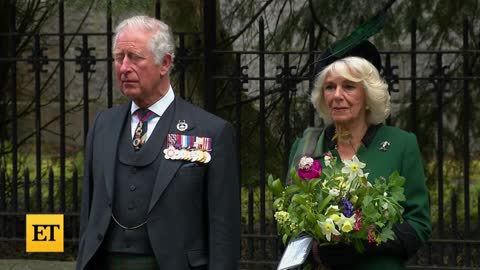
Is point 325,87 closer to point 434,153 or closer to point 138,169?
point 138,169

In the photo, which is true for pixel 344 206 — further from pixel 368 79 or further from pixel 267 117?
pixel 267 117

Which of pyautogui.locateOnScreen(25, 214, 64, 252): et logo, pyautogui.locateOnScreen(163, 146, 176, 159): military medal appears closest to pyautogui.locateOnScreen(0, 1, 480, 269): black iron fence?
pyautogui.locateOnScreen(25, 214, 64, 252): et logo

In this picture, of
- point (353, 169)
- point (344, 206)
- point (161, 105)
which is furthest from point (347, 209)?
point (161, 105)

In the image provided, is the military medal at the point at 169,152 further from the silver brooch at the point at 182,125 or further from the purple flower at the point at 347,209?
the purple flower at the point at 347,209

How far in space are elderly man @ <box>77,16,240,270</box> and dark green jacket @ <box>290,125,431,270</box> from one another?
1.02 feet

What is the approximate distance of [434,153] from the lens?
779cm

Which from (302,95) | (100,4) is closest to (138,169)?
(100,4)

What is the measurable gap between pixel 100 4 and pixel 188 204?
266 centimetres

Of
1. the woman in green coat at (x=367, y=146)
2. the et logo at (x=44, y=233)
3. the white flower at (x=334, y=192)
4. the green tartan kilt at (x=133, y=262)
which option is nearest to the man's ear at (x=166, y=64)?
the woman in green coat at (x=367, y=146)

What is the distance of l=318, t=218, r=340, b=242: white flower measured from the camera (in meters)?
4.05

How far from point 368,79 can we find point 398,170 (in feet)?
1.10

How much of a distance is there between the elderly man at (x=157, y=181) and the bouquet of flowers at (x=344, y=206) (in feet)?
1.00

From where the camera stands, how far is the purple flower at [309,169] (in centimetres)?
419

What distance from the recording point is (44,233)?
Answer: 7.18 metres
